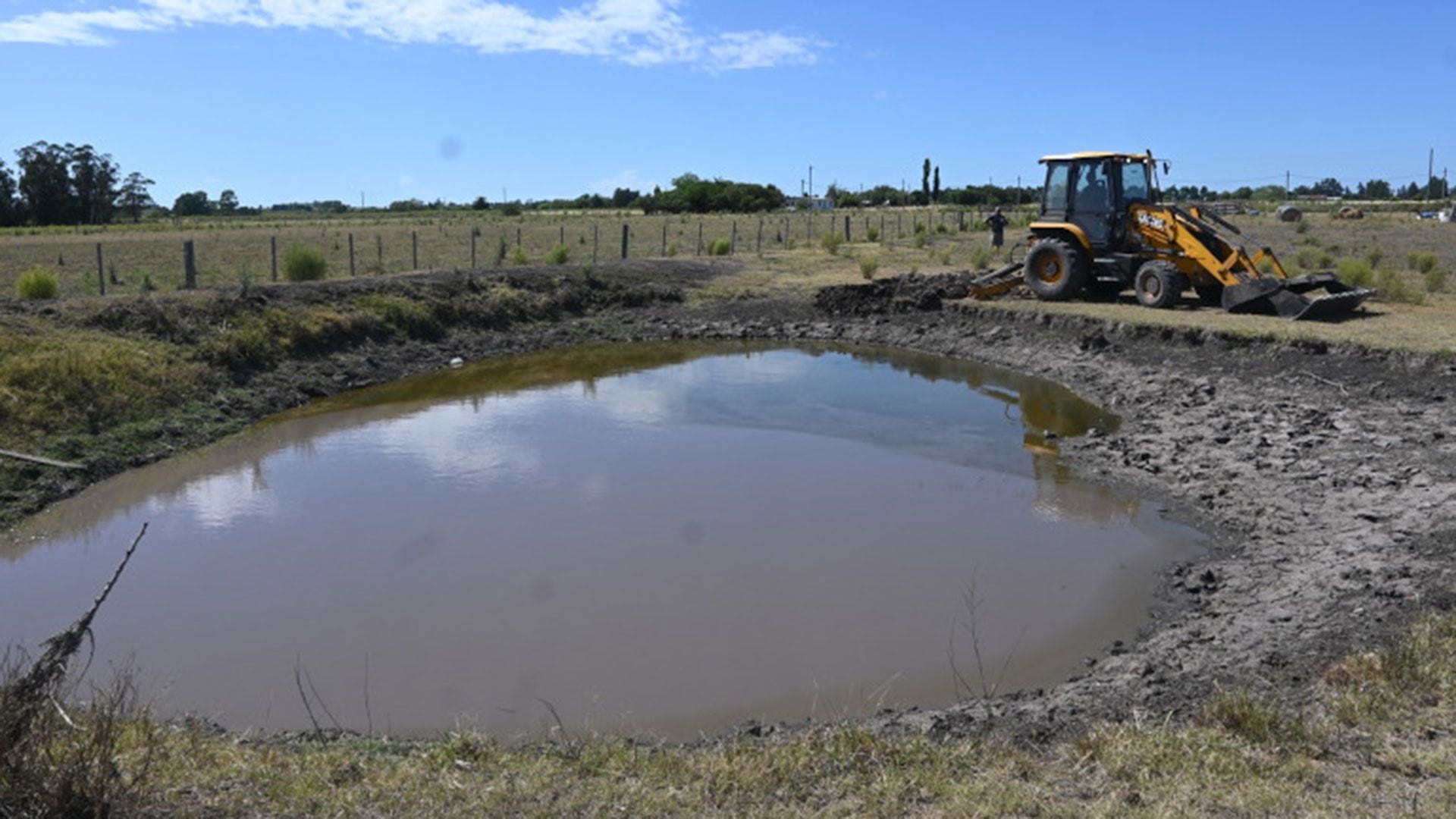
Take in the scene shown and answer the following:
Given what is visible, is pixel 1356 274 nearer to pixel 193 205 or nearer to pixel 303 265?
pixel 303 265

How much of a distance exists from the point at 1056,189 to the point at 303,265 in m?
16.1

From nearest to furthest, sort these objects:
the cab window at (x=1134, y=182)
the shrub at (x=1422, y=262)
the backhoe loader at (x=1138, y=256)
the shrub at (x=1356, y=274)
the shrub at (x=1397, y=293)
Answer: the backhoe loader at (x=1138, y=256)
the shrub at (x=1397, y=293)
the cab window at (x=1134, y=182)
the shrub at (x=1356, y=274)
the shrub at (x=1422, y=262)

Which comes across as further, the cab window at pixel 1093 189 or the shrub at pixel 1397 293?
the cab window at pixel 1093 189

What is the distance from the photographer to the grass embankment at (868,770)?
4.69 metres

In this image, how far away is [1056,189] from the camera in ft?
72.7

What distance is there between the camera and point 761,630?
27.1 feet

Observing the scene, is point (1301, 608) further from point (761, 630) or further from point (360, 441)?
point (360, 441)

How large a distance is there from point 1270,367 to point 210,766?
14253 mm

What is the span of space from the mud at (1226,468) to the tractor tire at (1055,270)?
104 cm

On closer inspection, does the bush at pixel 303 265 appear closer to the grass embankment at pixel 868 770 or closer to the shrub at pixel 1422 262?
the grass embankment at pixel 868 770

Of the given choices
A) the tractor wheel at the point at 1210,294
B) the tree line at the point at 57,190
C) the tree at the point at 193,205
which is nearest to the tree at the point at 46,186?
the tree line at the point at 57,190

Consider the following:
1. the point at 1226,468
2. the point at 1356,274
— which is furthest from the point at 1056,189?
the point at 1226,468

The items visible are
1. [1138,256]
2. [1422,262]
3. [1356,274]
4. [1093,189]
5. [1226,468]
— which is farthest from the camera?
[1422,262]

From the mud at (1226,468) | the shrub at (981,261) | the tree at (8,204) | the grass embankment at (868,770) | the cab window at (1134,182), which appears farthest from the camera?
the tree at (8,204)
